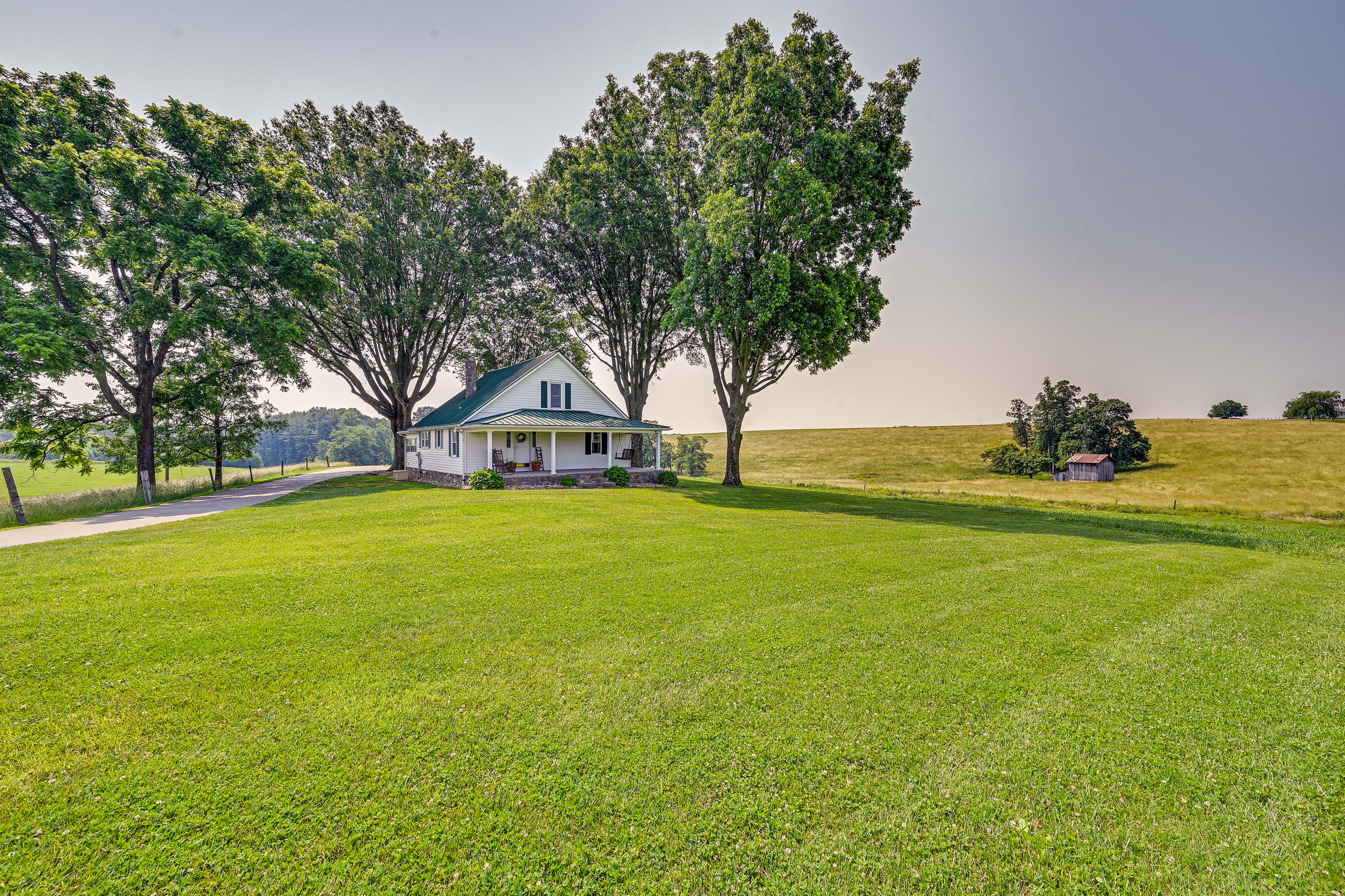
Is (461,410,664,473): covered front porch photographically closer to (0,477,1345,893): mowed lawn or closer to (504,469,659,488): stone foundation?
(504,469,659,488): stone foundation

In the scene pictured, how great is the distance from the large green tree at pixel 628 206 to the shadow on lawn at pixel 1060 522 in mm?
10134

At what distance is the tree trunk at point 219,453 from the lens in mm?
25628

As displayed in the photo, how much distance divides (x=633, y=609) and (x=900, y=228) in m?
23.8

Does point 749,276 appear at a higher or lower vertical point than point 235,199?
lower

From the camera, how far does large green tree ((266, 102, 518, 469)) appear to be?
26047 millimetres

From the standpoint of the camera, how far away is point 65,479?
34719 millimetres

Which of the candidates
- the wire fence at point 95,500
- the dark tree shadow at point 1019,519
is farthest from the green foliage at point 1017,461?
the wire fence at point 95,500

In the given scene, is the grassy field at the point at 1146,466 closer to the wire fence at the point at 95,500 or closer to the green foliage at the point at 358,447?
the wire fence at the point at 95,500

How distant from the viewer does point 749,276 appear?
22016mm

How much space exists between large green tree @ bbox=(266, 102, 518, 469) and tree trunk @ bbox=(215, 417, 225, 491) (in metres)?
6.41

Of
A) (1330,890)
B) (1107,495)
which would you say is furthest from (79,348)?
(1107,495)

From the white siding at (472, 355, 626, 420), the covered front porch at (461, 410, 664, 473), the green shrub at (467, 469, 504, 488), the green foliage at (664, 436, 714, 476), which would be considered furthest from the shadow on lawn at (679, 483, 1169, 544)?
the green foliage at (664, 436, 714, 476)

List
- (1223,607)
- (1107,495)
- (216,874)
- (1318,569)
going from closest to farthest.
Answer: (216,874) < (1223,607) < (1318,569) < (1107,495)

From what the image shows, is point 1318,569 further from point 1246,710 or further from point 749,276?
point 749,276
